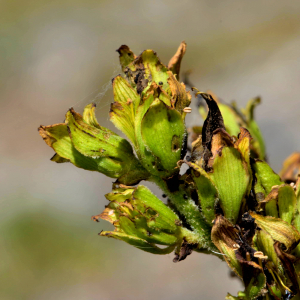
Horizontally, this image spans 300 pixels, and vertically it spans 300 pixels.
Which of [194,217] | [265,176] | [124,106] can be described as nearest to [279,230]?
[265,176]

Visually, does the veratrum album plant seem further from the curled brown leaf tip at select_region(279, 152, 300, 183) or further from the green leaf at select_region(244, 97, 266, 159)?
the curled brown leaf tip at select_region(279, 152, 300, 183)

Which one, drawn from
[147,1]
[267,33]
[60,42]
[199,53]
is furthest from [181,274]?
[147,1]


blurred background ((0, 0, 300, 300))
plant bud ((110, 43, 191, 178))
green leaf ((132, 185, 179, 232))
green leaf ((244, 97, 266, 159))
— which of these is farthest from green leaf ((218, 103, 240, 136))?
blurred background ((0, 0, 300, 300))

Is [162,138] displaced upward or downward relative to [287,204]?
upward

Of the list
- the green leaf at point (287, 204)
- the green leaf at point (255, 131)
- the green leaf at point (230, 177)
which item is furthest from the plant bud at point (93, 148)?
the green leaf at point (255, 131)

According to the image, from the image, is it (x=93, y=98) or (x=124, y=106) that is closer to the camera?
(x=124, y=106)

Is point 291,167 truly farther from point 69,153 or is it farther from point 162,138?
point 69,153

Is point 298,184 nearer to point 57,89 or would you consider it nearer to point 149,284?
point 149,284
